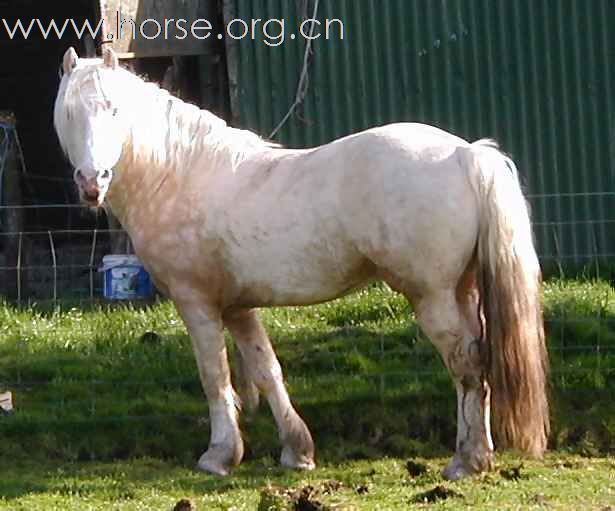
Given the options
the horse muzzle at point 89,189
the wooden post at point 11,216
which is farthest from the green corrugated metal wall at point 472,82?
the horse muzzle at point 89,189

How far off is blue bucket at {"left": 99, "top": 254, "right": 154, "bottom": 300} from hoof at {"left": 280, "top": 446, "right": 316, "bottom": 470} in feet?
11.4

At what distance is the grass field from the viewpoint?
656cm

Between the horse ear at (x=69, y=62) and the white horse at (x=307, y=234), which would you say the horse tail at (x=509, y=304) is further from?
the horse ear at (x=69, y=62)

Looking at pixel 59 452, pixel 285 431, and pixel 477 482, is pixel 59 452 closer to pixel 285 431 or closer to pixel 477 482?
pixel 285 431

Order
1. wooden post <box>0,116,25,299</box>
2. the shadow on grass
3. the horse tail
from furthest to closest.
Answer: wooden post <box>0,116,25,299</box>, the shadow on grass, the horse tail

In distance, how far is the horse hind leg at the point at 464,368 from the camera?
661 cm

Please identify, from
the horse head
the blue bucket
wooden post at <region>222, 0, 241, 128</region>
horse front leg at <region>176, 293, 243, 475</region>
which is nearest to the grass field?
horse front leg at <region>176, 293, 243, 475</region>

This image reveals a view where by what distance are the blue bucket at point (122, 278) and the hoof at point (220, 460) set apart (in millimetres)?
3417

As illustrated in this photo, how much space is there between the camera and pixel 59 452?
765 cm

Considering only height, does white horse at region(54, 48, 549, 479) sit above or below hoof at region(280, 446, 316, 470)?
above

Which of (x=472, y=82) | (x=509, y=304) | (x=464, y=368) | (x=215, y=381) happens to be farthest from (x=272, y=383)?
(x=472, y=82)

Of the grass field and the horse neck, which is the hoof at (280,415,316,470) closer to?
the grass field

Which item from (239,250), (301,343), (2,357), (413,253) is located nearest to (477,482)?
(413,253)

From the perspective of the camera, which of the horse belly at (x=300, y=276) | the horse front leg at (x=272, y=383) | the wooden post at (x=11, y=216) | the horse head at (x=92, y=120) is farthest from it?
the wooden post at (x=11, y=216)
